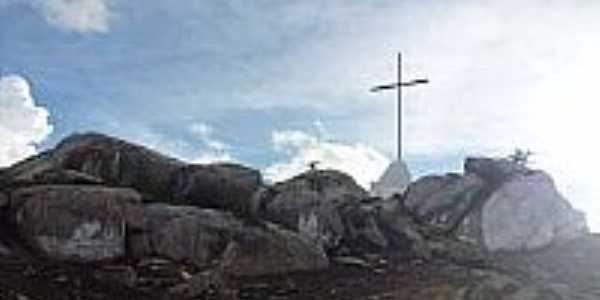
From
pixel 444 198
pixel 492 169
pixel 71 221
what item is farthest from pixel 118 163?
pixel 492 169

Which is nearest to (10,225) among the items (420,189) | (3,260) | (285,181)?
(3,260)

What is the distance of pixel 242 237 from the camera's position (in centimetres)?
3206

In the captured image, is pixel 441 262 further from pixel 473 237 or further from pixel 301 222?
pixel 473 237

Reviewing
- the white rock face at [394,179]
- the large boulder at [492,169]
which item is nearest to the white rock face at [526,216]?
the large boulder at [492,169]

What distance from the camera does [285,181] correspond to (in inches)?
1661

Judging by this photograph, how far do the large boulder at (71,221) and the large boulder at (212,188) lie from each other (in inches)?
217

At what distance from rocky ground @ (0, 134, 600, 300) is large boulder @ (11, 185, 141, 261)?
0.11ft

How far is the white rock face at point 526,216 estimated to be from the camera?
155ft

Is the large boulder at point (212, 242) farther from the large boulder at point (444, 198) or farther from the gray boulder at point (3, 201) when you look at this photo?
the large boulder at point (444, 198)

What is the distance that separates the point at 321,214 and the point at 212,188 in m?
4.23

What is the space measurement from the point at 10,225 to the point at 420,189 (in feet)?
74.3

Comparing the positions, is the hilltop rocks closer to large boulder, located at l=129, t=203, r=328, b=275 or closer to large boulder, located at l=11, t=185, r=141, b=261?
large boulder, located at l=129, t=203, r=328, b=275

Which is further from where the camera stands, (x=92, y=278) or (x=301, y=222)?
(x=301, y=222)

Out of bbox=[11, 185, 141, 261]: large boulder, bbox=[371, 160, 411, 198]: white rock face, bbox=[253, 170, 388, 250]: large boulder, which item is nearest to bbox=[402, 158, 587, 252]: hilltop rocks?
bbox=[253, 170, 388, 250]: large boulder
